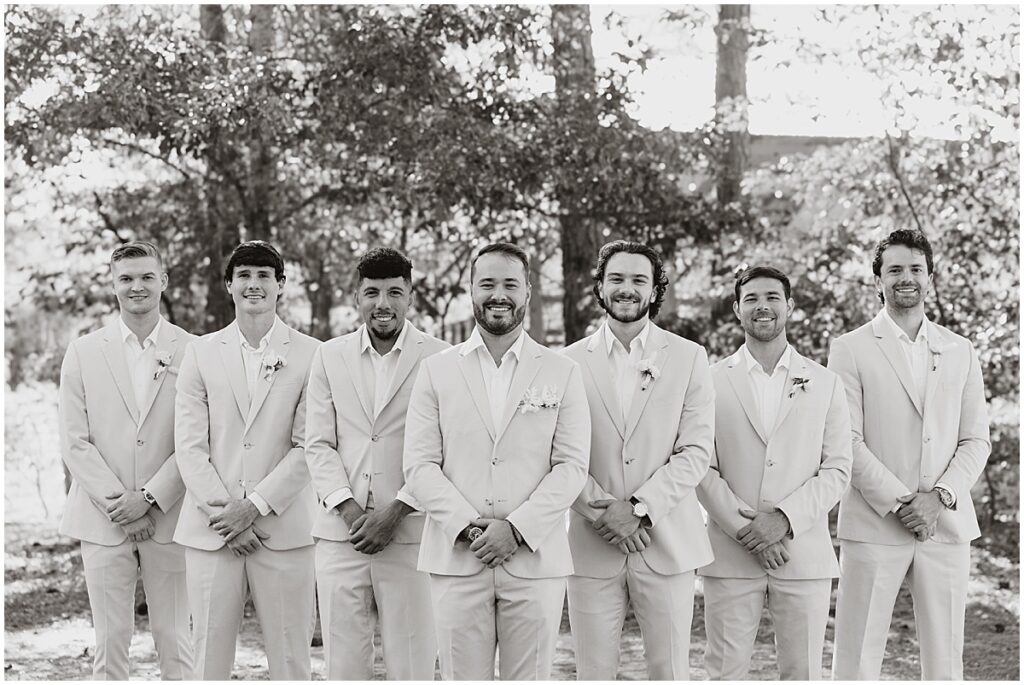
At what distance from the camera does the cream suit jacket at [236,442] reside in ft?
17.4

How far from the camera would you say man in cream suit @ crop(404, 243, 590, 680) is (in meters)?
4.72

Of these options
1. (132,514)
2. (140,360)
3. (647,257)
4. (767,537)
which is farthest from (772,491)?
(140,360)

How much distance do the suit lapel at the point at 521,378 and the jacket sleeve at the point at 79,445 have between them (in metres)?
2.01

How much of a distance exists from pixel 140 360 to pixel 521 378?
2.07 m

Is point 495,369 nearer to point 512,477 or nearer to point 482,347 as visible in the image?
point 482,347

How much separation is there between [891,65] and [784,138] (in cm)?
399

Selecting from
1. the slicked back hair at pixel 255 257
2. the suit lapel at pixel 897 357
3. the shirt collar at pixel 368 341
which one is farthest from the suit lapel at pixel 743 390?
the slicked back hair at pixel 255 257

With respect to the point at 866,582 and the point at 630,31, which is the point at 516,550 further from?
the point at 630,31

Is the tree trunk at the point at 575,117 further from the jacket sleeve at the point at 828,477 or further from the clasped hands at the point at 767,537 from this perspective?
the clasped hands at the point at 767,537

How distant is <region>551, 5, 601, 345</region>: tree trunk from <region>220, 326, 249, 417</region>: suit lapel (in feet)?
15.1

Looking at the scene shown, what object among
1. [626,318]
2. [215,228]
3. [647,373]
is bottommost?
[647,373]

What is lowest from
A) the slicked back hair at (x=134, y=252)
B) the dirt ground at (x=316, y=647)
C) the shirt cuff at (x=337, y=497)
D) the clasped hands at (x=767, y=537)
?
the dirt ground at (x=316, y=647)

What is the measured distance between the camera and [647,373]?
5.12 metres

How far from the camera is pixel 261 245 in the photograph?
5.48m
